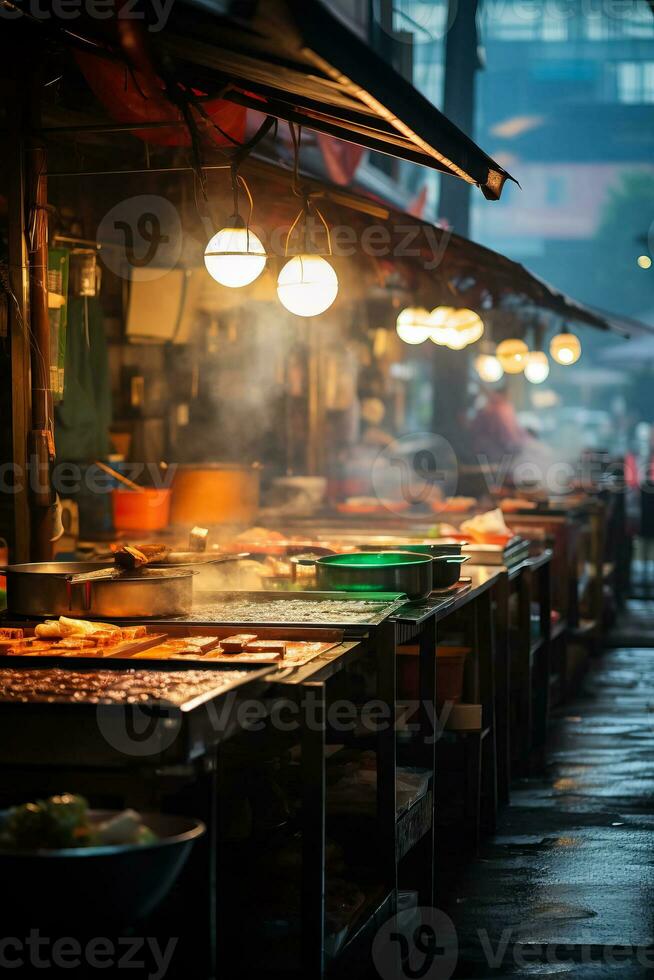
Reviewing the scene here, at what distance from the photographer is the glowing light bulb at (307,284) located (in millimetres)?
5805

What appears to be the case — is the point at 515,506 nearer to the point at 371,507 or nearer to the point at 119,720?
the point at 371,507

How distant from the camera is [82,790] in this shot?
10.3 ft

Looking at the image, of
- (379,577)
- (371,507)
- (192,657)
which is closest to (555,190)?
(371,507)

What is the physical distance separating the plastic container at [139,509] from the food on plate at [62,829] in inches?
225

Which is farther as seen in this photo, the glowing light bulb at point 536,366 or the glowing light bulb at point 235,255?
the glowing light bulb at point 536,366

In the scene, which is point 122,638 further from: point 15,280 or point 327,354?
point 327,354

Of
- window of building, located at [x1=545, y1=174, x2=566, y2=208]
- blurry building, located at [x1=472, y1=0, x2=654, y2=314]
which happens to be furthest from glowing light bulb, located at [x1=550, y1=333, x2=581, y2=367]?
window of building, located at [x1=545, y1=174, x2=566, y2=208]

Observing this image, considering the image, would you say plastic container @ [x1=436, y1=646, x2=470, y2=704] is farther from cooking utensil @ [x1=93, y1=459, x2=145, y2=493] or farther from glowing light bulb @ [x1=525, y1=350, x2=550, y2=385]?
glowing light bulb @ [x1=525, y1=350, x2=550, y2=385]

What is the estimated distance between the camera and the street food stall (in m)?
3.31

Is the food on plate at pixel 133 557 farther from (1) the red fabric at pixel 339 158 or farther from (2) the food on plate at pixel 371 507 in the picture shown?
(1) the red fabric at pixel 339 158

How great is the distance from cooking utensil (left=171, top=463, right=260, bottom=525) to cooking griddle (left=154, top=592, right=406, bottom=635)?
10.8ft

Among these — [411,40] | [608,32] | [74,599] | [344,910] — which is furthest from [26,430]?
[608,32]

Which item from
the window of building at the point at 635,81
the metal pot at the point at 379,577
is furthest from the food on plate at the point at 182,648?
the window of building at the point at 635,81

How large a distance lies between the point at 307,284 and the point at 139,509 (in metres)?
3.11
